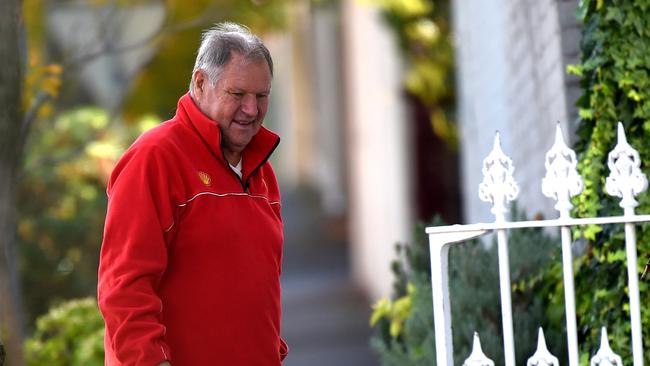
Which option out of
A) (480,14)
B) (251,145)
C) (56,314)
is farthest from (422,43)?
(251,145)

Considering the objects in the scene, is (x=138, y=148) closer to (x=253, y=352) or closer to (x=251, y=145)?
(x=251, y=145)

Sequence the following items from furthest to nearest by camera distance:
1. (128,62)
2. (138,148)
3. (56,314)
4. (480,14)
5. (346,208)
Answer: (346,208), (128,62), (480,14), (56,314), (138,148)

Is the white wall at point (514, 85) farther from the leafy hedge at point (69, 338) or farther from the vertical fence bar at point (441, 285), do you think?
the leafy hedge at point (69, 338)

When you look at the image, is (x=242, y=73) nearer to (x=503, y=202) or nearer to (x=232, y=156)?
(x=232, y=156)

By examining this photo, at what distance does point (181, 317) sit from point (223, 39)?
29.6 inches

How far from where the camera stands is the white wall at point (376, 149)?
39.1 feet

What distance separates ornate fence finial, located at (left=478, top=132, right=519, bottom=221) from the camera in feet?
11.7

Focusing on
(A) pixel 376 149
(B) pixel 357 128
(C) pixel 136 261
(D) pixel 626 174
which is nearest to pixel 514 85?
(D) pixel 626 174

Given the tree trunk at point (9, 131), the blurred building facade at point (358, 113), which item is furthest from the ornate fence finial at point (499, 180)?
the blurred building facade at point (358, 113)

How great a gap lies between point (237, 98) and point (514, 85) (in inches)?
144

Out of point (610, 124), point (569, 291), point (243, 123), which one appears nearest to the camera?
point (243, 123)

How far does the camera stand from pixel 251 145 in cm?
356

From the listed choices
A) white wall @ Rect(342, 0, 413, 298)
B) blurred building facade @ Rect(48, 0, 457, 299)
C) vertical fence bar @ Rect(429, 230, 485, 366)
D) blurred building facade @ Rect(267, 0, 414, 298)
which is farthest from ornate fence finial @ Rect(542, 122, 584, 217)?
blurred building facade @ Rect(267, 0, 414, 298)

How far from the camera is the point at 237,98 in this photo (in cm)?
335
